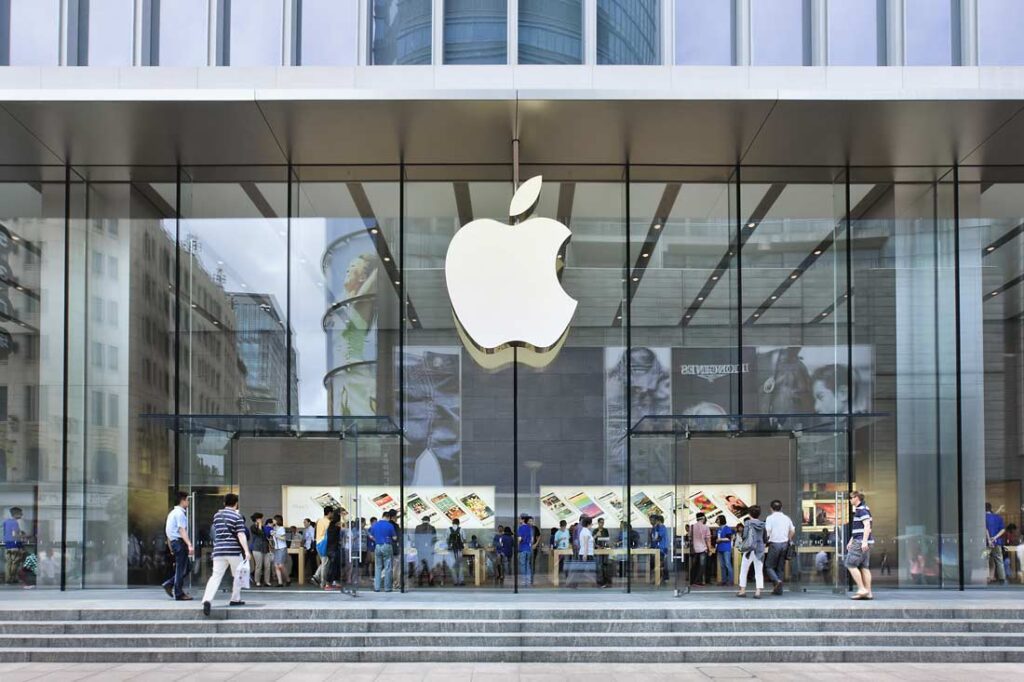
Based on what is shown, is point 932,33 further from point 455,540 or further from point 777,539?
point 455,540

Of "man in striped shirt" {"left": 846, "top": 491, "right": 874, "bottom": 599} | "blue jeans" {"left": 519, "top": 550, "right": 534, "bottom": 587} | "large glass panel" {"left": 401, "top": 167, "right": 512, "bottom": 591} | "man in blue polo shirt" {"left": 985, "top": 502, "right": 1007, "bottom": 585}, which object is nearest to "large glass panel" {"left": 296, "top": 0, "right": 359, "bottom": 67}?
"large glass panel" {"left": 401, "top": 167, "right": 512, "bottom": 591}

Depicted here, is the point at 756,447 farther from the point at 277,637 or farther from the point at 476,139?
the point at 277,637

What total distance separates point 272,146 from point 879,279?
10.6 meters

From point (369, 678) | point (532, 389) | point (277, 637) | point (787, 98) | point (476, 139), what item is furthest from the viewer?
point (532, 389)

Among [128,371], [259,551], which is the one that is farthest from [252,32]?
[259,551]

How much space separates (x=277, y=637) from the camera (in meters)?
12.7

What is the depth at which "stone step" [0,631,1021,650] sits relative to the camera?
41.3 feet

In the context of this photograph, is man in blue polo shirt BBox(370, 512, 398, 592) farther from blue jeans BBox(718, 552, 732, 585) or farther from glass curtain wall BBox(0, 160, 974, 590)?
blue jeans BBox(718, 552, 732, 585)

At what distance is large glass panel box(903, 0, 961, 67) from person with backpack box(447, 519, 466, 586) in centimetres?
1039

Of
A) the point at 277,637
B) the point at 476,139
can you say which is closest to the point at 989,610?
the point at 277,637

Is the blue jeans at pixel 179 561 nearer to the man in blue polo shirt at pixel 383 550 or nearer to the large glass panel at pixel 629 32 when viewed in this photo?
the man in blue polo shirt at pixel 383 550

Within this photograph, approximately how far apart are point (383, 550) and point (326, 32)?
8.17m

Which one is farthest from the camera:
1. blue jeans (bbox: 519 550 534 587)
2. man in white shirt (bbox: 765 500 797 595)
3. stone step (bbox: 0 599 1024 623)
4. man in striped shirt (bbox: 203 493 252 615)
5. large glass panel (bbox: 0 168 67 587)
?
large glass panel (bbox: 0 168 67 587)

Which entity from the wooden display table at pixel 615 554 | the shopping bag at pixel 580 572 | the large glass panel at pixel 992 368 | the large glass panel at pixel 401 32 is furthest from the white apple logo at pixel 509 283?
the large glass panel at pixel 992 368
